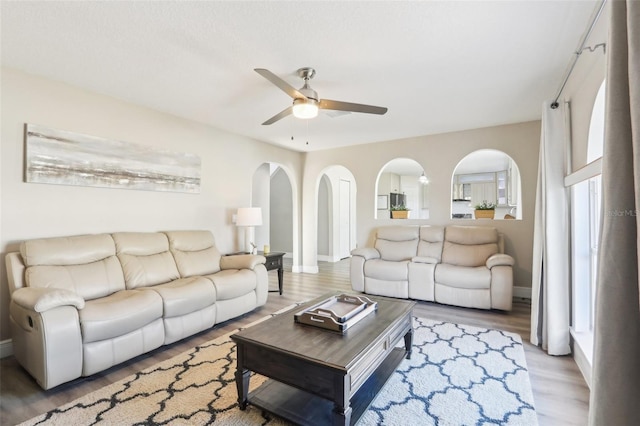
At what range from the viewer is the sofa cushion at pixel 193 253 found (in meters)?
3.49

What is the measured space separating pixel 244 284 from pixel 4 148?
8.01 ft

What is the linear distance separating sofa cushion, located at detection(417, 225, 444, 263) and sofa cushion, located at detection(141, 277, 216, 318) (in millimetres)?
2974

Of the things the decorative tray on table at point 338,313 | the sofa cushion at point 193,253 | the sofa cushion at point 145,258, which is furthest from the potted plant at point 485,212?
the sofa cushion at point 145,258

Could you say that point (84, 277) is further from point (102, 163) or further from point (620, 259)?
point (620, 259)

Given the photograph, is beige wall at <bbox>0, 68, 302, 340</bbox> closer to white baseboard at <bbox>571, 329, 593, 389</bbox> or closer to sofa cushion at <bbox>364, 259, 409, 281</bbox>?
sofa cushion at <bbox>364, 259, 409, 281</bbox>

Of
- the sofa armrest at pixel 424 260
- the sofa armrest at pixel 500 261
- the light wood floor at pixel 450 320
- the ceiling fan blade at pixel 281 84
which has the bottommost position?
the light wood floor at pixel 450 320

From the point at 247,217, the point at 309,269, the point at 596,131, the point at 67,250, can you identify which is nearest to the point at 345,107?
the point at 596,131

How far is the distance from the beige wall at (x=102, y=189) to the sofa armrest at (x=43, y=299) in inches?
28.4

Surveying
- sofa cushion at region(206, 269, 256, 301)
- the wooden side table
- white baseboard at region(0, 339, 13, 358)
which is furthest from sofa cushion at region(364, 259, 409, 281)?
white baseboard at region(0, 339, 13, 358)

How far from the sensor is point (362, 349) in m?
1.69

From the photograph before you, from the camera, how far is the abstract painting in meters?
2.83

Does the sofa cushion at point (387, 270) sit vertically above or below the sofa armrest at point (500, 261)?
below

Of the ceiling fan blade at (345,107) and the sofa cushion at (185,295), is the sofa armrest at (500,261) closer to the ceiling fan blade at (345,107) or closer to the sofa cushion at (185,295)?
the ceiling fan blade at (345,107)

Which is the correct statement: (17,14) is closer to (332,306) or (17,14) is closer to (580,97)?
(332,306)
